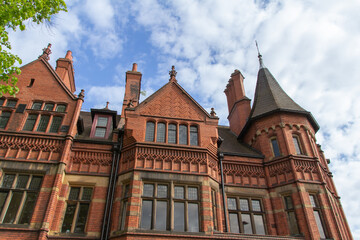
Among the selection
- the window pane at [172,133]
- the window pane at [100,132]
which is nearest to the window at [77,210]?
the window pane at [100,132]

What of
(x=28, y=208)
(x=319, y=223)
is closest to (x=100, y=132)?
(x=28, y=208)

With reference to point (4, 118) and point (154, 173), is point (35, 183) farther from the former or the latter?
point (154, 173)

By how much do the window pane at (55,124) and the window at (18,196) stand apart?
285cm

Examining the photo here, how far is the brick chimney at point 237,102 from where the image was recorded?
77.6 ft

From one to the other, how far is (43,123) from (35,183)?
3686mm

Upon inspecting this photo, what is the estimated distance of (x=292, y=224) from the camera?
14773 millimetres

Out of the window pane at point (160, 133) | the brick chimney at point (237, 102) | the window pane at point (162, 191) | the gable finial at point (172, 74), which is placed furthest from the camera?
the brick chimney at point (237, 102)

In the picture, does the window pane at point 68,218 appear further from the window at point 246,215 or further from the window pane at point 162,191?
the window at point 246,215

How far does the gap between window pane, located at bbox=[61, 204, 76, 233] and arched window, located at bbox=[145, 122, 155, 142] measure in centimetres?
517

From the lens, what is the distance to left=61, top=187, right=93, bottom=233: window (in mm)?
13359

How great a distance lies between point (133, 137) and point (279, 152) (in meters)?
9.09

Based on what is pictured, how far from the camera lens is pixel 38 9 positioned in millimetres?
11203

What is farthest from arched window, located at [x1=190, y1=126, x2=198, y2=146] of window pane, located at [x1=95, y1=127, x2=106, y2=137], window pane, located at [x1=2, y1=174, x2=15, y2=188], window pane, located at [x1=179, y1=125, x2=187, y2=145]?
window pane, located at [x1=2, y1=174, x2=15, y2=188]

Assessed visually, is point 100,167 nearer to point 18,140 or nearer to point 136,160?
point 136,160
